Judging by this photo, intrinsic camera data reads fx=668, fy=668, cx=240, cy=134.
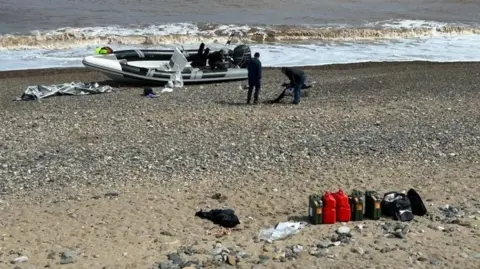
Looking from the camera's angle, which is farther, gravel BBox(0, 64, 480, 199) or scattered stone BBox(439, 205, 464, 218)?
gravel BBox(0, 64, 480, 199)

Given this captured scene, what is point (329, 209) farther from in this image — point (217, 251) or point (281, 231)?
point (217, 251)

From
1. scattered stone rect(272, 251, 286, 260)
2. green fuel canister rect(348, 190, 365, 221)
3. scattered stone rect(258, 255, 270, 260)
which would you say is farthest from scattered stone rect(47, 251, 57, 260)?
green fuel canister rect(348, 190, 365, 221)

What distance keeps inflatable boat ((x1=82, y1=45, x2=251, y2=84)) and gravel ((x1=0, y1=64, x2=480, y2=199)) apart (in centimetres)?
47

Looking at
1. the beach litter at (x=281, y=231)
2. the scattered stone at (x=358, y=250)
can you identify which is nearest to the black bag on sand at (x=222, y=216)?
the beach litter at (x=281, y=231)

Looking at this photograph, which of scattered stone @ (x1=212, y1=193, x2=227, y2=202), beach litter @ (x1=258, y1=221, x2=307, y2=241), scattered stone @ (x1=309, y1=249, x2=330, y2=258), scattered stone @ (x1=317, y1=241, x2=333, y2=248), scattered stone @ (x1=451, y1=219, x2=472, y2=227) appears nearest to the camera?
scattered stone @ (x1=309, y1=249, x2=330, y2=258)

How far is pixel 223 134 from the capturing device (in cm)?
1115

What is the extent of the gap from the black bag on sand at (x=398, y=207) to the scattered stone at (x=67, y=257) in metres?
3.38

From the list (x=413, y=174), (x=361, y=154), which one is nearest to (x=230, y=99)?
(x=361, y=154)

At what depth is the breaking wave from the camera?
26.6 metres

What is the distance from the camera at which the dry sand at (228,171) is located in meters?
6.61

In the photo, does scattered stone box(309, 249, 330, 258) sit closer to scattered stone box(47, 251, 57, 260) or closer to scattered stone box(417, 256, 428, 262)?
scattered stone box(417, 256, 428, 262)

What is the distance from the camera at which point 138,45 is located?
27.2m

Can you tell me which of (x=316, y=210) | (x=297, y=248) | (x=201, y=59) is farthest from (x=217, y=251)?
(x=201, y=59)

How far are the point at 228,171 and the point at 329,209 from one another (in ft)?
7.66
